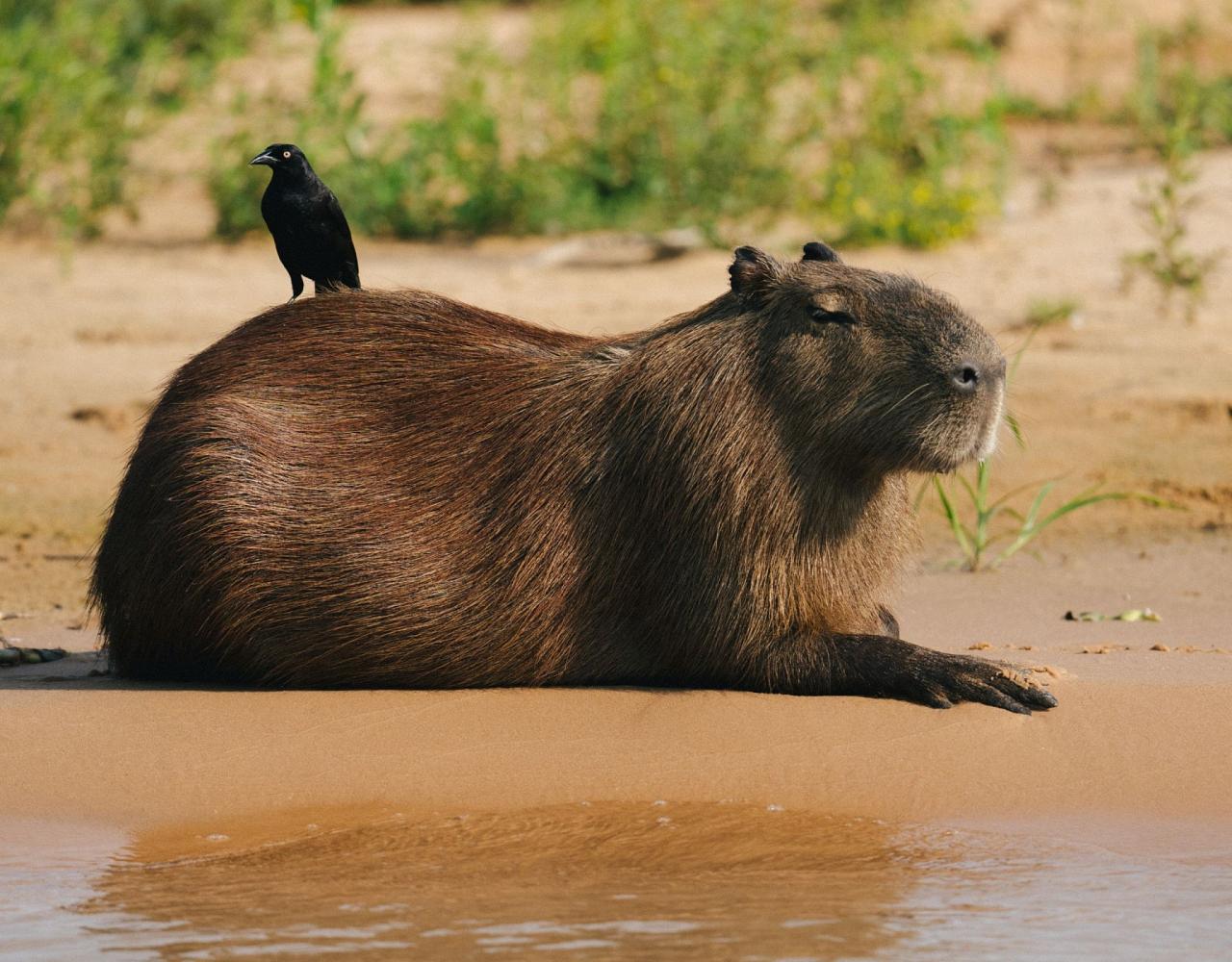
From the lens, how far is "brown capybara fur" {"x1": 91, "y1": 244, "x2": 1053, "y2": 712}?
4473 millimetres

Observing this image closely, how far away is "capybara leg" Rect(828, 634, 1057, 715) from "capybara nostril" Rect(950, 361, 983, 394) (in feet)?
1.96

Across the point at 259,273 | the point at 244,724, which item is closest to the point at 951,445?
the point at 244,724

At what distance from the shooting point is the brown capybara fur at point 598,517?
14.7ft

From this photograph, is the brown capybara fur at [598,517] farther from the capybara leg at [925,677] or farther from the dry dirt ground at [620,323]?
the dry dirt ground at [620,323]

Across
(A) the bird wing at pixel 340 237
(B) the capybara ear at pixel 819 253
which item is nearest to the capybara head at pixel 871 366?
(B) the capybara ear at pixel 819 253

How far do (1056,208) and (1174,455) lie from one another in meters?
4.32

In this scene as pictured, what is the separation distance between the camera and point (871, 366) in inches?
175

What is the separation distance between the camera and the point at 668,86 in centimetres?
1174

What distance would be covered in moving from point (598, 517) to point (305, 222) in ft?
3.48

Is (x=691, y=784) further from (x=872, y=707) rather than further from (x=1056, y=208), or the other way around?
(x=1056, y=208)

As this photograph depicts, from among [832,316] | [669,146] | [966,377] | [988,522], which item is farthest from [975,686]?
[669,146]

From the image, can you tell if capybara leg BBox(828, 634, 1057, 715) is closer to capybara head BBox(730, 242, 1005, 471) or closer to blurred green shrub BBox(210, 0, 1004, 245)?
capybara head BBox(730, 242, 1005, 471)

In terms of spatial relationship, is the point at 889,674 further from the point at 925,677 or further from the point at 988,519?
the point at 988,519

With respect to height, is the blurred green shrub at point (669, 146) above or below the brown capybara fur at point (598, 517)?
above
